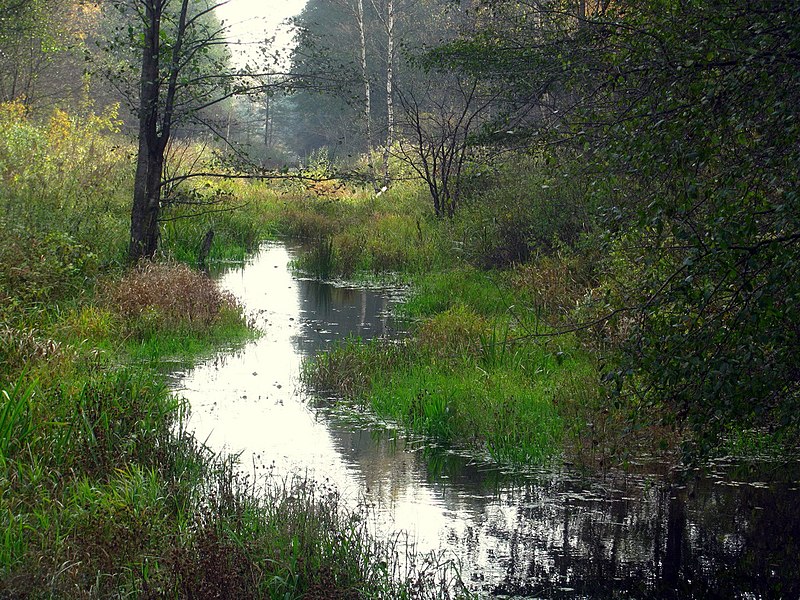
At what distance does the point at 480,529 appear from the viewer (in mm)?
6172

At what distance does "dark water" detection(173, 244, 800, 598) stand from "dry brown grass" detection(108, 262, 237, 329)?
6.97ft

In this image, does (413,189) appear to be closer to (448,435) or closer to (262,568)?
(448,435)

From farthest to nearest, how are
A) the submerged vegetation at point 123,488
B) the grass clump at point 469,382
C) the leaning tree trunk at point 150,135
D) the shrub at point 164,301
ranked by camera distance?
1. the leaning tree trunk at point 150,135
2. the shrub at point 164,301
3. the grass clump at point 469,382
4. the submerged vegetation at point 123,488

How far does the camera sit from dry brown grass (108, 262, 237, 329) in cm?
1136

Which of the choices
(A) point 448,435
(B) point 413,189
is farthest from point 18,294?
(B) point 413,189

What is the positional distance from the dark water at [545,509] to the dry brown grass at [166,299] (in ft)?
6.97

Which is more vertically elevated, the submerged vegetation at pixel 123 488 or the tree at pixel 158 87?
the tree at pixel 158 87

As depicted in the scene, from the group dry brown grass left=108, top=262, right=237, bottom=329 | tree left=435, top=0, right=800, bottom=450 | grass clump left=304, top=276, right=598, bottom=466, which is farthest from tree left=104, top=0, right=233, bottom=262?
tree left=435, top=0, right=800, bottom=450

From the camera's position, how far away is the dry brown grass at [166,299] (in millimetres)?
11359

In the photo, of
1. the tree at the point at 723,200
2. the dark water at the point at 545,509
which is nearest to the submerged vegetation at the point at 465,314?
the tree at the point at 723,200

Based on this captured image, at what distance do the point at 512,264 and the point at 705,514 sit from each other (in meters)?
8.37

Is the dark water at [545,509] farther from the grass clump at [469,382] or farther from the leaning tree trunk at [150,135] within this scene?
the leaning tree trunk at [150,135]

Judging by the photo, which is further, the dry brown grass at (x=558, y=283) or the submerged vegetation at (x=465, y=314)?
the dry brown grass at (x=558, y=283)

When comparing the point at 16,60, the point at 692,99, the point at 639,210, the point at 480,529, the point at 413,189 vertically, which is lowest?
the point at 480,529
